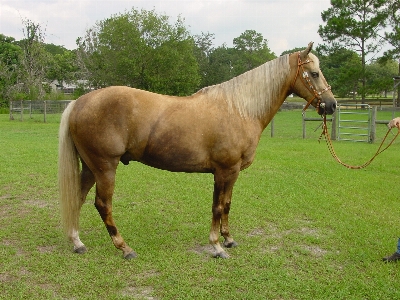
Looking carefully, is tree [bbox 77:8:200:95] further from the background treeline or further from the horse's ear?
the horse's ear

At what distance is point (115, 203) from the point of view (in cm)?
543

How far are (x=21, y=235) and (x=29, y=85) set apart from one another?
88.0 feet

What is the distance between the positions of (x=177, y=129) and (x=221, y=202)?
2.98 feet

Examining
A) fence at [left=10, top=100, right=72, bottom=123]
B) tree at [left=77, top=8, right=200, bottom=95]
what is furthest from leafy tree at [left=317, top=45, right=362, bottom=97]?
fence at [left=10, top=100, right=72, bottom=123]

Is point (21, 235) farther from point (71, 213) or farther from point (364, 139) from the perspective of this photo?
point (364, 139)

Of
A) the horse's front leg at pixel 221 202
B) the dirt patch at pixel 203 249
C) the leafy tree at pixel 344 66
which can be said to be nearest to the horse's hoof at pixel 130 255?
the dirt patch at pixel 203 249

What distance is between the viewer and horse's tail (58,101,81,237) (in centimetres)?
360

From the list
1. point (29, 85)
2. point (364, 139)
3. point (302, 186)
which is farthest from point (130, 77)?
point (302, 186)

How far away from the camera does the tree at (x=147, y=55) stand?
25.4m

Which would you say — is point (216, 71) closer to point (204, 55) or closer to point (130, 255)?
point (204, 55)

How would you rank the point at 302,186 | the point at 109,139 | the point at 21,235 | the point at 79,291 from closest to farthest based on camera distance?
the point at 79,291 < the point at 109,139 < the point at 21,235 < the point at 302,186

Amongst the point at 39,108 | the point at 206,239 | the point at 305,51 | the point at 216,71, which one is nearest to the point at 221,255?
the point at 206,239

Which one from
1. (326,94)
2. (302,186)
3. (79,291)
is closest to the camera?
(79,291)

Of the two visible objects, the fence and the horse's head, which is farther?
the fence
